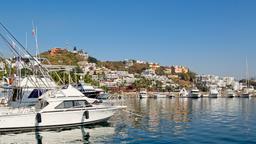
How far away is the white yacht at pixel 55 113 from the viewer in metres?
34.4

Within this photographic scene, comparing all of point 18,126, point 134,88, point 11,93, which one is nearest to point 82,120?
point 18,126

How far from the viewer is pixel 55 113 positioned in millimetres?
35938

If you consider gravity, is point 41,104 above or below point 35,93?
below

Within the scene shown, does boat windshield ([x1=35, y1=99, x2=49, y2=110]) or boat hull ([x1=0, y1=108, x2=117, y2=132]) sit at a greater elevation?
boat windshield ([x1=35, y1=99, x2=49, y2=110])

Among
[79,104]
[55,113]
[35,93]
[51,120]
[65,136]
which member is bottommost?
[65,136]

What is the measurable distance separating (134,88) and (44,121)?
159656 millimetres

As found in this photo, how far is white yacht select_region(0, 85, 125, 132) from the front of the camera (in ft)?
113

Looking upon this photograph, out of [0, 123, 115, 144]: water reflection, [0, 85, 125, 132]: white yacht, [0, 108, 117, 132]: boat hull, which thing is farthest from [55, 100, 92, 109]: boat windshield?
[0, 123, 115, 144]: water reflection

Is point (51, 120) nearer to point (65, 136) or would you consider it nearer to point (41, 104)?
point (41, 104)

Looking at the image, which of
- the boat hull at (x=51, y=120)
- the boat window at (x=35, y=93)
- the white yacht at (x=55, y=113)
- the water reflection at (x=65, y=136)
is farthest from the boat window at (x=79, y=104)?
the boat window at (x=35, y=93)

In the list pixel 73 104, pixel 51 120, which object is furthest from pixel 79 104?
pixel 51 120

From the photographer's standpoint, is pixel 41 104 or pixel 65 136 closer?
pixel 65 136

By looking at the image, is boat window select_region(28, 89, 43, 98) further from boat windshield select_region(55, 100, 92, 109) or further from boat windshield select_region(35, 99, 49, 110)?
boat windshield select_region(55, 100, 92, 109)

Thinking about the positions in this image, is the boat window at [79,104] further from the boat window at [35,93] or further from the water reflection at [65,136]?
the boat window at [35,93]
